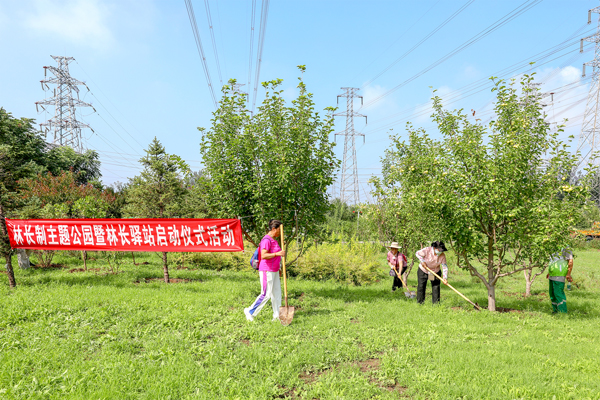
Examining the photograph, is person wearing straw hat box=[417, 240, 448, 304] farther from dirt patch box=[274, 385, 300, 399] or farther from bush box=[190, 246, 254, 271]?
bush box=[190, 246, 254, 271]

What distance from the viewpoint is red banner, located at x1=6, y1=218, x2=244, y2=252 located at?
8773 millimetres

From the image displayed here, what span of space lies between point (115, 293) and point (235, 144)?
4659mm

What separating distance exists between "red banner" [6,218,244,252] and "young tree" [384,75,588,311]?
4.79 meters

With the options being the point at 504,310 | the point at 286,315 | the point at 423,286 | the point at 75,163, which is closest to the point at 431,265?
the point at 423,286

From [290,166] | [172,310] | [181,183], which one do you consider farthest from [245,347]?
[181,183]

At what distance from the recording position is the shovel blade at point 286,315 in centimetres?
656

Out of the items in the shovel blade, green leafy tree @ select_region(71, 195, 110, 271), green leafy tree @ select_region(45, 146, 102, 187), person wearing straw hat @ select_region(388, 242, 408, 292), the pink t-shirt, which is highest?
green leafy tree @ select_region(45, 146, 102, 187)

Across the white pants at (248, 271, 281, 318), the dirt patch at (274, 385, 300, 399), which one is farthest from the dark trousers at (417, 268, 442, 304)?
the dirt patch at (274, 385, 300, 399)

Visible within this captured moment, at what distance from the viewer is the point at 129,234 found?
949 cm

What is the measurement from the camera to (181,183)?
1182cm

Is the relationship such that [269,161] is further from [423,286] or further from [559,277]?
[559,277]

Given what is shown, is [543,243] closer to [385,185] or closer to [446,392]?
[446,392]

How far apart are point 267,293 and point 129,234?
197 inches

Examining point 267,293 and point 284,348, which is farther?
point 267,293
